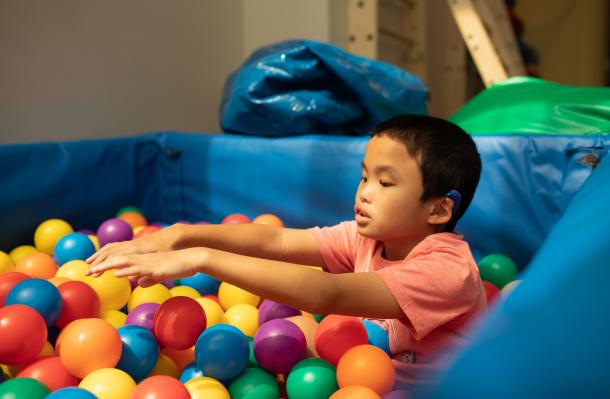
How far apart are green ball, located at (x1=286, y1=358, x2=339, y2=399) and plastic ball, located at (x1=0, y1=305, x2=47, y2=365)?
380 millimetres

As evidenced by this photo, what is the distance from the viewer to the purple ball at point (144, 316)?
1.04m

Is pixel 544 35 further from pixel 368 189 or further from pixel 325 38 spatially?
pixel 368 189

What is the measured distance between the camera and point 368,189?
35.5 inches

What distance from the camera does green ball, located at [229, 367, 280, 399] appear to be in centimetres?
91

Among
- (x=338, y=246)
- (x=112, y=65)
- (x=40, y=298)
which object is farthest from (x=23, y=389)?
(x=112, y=65)

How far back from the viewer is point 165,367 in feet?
3.34

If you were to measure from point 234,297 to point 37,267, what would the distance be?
42 centimetres

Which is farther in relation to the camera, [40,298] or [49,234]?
[49,234]

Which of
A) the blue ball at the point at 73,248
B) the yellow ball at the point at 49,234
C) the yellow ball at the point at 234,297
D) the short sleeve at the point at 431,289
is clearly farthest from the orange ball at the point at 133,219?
the short sleeve at the point at 431,289

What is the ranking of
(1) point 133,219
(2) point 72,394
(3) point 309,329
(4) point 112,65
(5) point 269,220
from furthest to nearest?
1. (4) point 112,65
2. (1) point 133,219
3. (5) point 269,220
4. (3) point 309,329
5. (2) point 72,394

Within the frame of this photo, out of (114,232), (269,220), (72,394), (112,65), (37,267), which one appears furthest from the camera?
(112,65)

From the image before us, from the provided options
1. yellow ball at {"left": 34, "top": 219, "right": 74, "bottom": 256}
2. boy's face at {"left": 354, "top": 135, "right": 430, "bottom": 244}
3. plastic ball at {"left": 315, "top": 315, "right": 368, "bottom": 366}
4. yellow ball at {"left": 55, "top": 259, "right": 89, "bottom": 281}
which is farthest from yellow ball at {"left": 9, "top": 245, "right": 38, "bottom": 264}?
boy's face at {"left": 354, "top": 135, "right": 430, "bottom": 244}

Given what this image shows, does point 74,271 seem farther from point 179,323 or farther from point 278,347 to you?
point 278,347

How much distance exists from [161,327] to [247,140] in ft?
2.75
